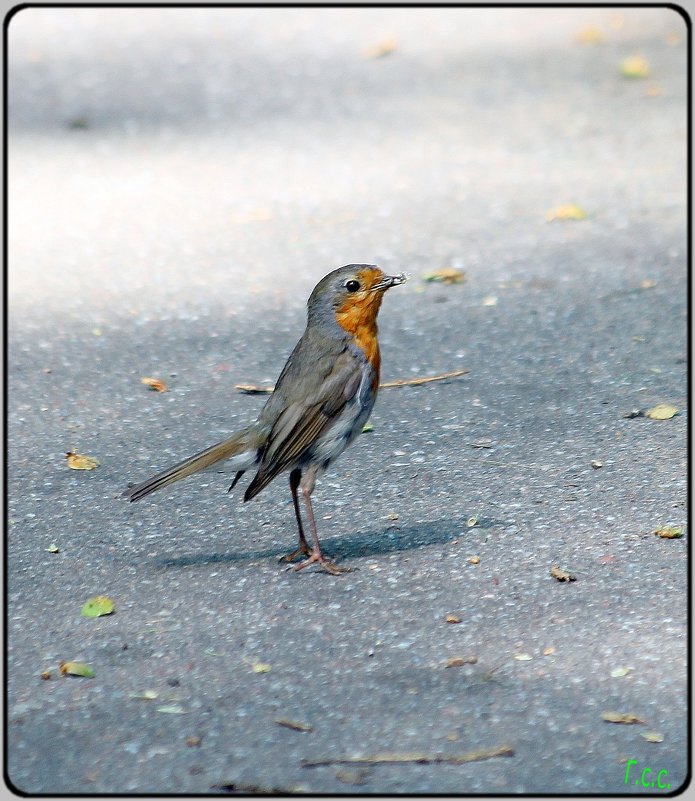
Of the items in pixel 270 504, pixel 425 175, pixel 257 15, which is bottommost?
pixel 270 504

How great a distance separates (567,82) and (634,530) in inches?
288

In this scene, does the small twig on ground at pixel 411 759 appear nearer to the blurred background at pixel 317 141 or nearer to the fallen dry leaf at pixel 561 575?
the fallen dry leaf at pixel 561 575

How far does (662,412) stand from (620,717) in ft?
8.37

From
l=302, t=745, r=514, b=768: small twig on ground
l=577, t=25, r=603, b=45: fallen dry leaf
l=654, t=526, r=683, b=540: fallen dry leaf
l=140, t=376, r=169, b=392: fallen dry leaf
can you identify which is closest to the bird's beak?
l=654, t=526, r=683, b=540: fallen dry leaf

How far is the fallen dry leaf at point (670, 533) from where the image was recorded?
4957mm

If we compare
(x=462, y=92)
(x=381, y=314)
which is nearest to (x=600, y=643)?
(x=381, y=314)

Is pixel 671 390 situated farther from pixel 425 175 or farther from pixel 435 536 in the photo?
pixel 425 175

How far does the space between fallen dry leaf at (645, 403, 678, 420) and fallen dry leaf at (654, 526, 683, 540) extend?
1146 millimetres

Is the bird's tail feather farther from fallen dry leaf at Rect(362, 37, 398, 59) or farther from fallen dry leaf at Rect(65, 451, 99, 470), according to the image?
fallen dry leaf at Rect(362, 37, 398, 59)

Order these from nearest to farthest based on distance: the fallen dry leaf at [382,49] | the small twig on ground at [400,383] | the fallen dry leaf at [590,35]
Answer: the small twig on ground at [400,383]
the fallen dry leaf at [382,49]
the fallen dry leaf at [590,35]

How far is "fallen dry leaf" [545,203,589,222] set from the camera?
29.2 ft

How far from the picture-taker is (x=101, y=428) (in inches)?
246

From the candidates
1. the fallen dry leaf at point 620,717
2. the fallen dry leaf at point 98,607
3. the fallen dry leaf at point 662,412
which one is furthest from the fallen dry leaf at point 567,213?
the fallen dry leaf at point 620,717

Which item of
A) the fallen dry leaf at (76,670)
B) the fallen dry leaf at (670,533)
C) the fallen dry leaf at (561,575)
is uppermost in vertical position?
the fallen dry leaf at (670,533)
